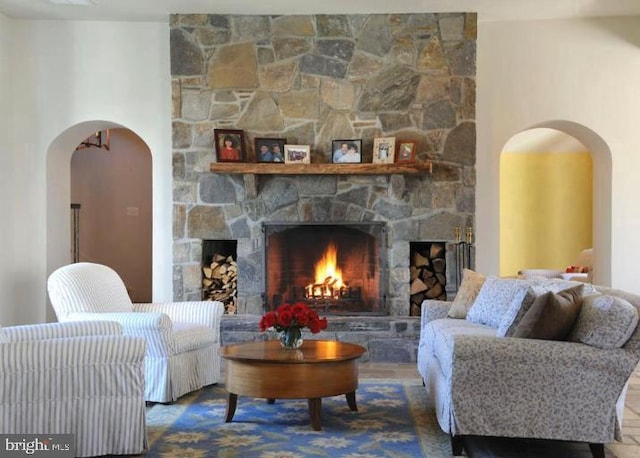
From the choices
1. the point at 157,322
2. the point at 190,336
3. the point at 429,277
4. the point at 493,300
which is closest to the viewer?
the point at 157,322

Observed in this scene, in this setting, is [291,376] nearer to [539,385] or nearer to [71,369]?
[71,369]

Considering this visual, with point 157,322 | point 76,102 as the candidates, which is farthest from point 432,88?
point 157,322

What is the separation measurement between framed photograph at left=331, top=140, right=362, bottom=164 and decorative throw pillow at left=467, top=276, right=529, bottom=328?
6.71ft

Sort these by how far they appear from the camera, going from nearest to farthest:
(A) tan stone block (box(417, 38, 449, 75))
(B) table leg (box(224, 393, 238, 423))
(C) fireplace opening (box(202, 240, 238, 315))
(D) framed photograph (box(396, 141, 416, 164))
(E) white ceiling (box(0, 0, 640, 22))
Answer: (B) table leg (box(224, 393, 238, 423))
(E) white ceiling (box(0, 0, 640, 22))
(D) framed photograph (box(396, 141, 416, 164))
(A) tan stone block (box(417, 38, 449, 75))
(C) fireplace opening (box(202, 240, 238, 315))

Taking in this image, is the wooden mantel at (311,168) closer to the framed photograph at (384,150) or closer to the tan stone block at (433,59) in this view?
the framed photograph at (384,150)

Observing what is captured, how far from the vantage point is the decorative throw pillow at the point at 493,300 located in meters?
4.84

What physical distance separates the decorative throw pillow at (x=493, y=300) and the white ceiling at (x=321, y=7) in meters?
2.70

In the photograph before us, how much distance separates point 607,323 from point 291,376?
65.1 inches

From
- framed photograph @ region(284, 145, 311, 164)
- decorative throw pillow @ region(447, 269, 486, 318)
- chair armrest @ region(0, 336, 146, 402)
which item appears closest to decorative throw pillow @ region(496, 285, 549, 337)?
decorative throw pillow @ region(447, 269, 486, 318)

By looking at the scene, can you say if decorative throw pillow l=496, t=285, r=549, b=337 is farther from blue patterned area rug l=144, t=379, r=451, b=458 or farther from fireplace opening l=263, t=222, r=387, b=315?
fireplace opening l=263, t=222, r=387, b=315

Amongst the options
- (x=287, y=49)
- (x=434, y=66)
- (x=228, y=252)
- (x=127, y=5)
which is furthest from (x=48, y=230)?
(x=434, y=66)

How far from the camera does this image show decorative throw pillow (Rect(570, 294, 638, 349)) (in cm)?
357

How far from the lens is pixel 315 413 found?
169 inches

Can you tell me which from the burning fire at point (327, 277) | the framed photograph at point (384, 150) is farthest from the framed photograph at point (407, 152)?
the burning fire at point (327, 277)
